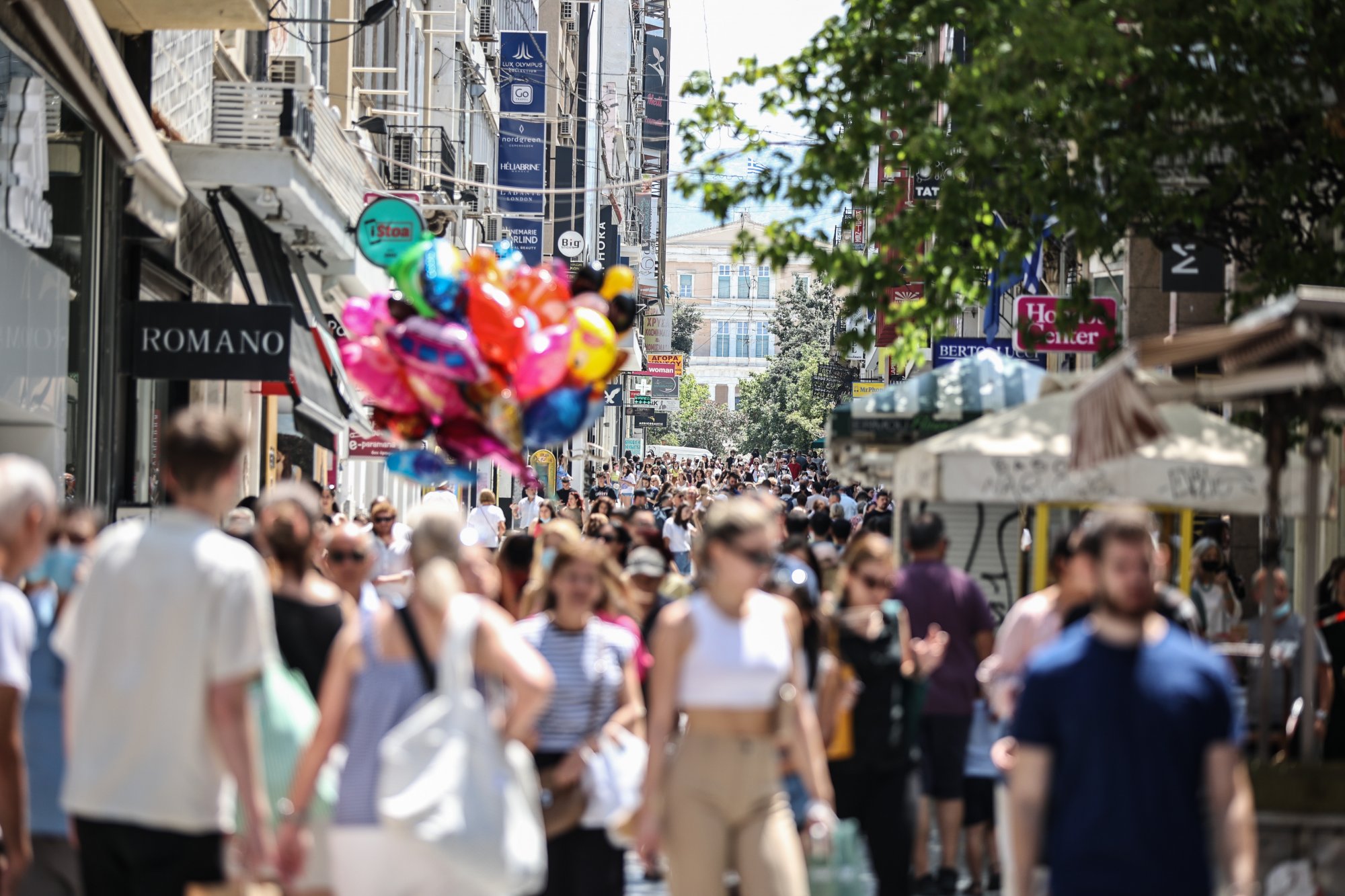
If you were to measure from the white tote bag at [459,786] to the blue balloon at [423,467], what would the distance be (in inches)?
139

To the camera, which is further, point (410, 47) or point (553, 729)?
point (410, 47)

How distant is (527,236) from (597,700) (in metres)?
39.5

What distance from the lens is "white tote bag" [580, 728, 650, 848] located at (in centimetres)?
665

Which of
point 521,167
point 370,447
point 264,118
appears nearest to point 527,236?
point 521,167

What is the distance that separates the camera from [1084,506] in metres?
11.8

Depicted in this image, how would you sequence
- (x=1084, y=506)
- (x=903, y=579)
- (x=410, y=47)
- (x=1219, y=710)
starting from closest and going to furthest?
(x=1219, y=710)
(x=903, y=579)
(x=1084, y=506)
(x=410, y=47)

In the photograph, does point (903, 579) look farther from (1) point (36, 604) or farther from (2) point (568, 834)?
(1) point (36, 604)

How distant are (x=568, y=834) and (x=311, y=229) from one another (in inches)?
620

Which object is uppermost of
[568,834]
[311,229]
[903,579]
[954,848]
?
[311,229]

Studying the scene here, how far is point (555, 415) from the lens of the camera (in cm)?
826

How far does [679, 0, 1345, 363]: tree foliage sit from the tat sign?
0.66 metres

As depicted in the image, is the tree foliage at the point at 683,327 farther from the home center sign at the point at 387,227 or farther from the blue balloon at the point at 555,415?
the blue balloon at the point at 555,415

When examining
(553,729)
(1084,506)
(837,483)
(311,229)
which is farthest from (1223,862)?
(837,483)

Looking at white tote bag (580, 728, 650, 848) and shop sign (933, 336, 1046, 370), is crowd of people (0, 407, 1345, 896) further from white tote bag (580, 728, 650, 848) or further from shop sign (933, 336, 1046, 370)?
shop sign (933, 336, 1046, 370)
